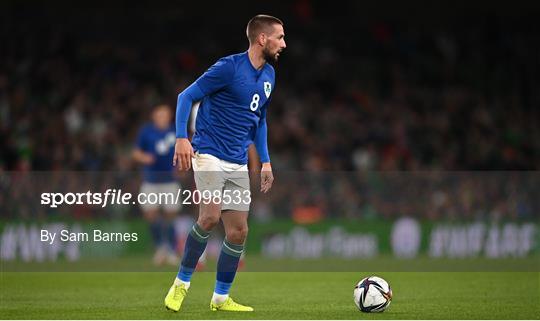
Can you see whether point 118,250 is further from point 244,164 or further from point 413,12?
point 413,12

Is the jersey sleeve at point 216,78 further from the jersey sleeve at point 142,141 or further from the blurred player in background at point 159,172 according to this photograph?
the jersey sleeve at point 142,141

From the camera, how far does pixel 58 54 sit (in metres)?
22.9

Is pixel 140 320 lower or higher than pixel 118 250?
lower

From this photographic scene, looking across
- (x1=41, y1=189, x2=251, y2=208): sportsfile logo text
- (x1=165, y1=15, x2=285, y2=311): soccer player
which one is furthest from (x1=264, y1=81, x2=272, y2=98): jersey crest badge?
(x1=41, y1=189, x2=251, y2=208): sportsfile logo text

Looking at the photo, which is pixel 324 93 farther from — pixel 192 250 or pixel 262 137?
pixel 192 250

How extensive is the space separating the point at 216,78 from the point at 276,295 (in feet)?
9.38

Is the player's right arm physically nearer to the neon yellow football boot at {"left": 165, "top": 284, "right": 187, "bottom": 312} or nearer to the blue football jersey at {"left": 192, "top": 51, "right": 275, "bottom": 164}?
the blue football jersey at {"left": 192, "top": 51, "right": 275, "bottom": 164}

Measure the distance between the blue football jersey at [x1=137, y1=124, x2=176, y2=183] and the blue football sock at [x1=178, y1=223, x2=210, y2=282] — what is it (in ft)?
23.9

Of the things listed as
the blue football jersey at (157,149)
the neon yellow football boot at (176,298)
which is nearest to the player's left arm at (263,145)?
the neon yellow football boot at (176,298)

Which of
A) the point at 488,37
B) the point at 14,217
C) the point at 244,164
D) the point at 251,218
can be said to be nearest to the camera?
the point at 244,164

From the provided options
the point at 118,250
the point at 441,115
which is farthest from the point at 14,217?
the point at 441,115

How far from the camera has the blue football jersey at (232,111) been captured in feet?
28.6

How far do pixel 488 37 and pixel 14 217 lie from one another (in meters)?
14.0

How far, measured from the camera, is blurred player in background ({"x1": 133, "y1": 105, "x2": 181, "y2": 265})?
1581 centimetres
